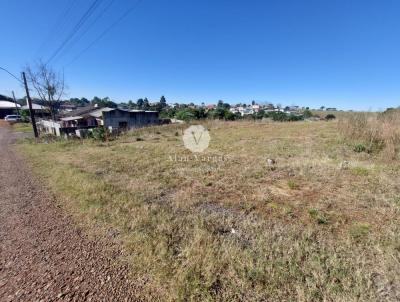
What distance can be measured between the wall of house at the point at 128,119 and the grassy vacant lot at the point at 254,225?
833 inches

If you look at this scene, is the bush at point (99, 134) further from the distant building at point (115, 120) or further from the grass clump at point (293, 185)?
the grass clump at point (293, 185)

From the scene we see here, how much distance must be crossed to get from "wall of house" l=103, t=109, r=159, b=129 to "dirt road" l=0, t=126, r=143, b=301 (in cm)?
2191

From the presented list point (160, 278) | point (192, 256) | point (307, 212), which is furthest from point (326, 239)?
point (160, 278)

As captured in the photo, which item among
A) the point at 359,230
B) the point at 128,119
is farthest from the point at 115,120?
the point at 359,230

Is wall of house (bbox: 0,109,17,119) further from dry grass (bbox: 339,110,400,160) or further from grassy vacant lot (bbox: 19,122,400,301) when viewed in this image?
dry grass (bbox: 339,110,400,160)

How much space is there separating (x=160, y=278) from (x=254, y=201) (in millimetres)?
2222

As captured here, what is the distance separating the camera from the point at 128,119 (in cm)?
2770

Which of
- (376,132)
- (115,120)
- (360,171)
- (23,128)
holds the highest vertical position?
(115,120)

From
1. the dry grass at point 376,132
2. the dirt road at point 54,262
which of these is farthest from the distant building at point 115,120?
the dirt road at point 54,262

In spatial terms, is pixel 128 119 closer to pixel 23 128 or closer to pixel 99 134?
pixel 23 128

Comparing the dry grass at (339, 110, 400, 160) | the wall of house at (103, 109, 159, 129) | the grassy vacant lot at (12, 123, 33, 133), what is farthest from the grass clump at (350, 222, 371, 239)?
the grassy vacant lot at (12, 123, 33, 133)

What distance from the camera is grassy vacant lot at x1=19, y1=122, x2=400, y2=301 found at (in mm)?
1911

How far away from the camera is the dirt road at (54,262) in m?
1.89

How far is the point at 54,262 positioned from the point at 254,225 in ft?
8.01
